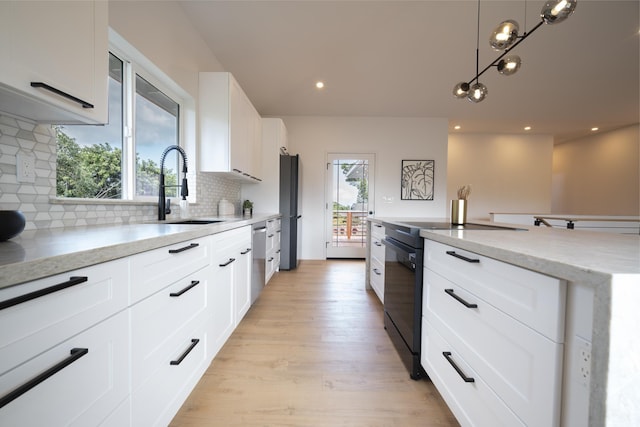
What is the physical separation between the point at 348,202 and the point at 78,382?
4.57m

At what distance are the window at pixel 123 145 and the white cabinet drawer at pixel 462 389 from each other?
81.9 inches

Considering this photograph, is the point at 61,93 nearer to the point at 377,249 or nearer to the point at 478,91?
the point at 377,249

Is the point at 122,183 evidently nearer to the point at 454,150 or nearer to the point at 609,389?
the point at 609,389

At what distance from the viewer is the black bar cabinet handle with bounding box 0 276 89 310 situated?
0.48 m

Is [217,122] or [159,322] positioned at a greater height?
[217,122]

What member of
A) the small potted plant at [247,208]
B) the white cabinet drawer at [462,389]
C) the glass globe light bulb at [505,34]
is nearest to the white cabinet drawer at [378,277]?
the white cabinet drawer at [462,389]

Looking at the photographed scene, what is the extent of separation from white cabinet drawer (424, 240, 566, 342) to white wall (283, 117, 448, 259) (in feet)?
12.8

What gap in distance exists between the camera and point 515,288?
0.75 m

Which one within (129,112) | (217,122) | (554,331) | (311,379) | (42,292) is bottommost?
(311,379)

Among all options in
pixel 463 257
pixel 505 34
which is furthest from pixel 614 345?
pixel 505 34

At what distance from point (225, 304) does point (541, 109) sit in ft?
20.4

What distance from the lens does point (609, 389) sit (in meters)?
0.48

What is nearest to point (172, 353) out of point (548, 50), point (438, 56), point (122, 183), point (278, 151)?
point (122, 183)

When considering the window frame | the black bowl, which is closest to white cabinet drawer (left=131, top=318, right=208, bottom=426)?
the black bowl
